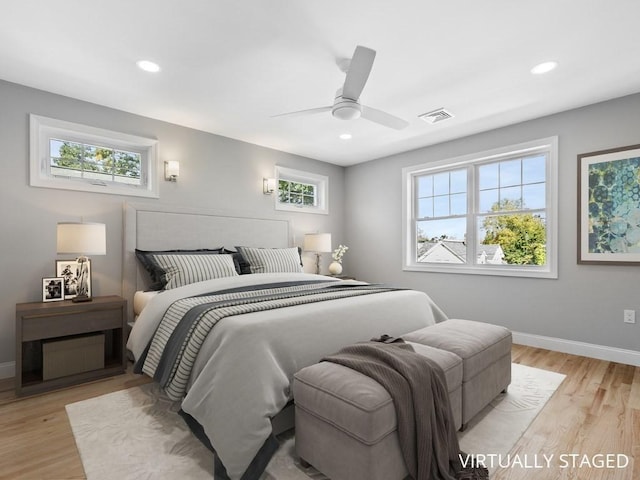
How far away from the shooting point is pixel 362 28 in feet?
7.19

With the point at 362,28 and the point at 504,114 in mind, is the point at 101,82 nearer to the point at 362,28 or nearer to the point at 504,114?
→ the point at 362,28

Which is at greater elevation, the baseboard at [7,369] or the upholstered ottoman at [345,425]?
the upholstered ottoman at [345,425]

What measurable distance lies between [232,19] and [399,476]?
2.70 m

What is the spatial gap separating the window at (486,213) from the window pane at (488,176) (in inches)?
0.5

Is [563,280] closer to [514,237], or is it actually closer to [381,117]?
[514,237]

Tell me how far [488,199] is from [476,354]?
109 inches

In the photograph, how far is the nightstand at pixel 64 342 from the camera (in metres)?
2.50

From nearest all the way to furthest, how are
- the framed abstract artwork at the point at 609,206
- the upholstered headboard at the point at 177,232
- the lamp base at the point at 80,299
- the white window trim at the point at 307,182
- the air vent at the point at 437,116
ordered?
the lamp base at the point at 80,299 < the framed abstract artwork at the point at 609,206 < the upholstered headboard at the point at 177,232 < the air vent at the point at 437,116 < the white window trim at the point at 307,182

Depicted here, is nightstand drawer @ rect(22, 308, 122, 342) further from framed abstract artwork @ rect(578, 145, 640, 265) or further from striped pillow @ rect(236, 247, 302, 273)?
framed abstract artwork @ rect(578, 145, 640, 265)

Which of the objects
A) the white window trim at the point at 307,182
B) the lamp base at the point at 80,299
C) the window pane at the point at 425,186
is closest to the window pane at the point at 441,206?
the window pane at the point at 425,186

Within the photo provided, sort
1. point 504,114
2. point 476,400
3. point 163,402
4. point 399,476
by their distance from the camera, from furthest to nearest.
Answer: point 504,114 < point 163,402 < point 476,400 < point 399,476

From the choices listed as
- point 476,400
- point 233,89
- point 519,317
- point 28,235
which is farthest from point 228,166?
point 519,317

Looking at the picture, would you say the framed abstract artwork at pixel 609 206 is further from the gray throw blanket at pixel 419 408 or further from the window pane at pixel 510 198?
the gray throw blanket at pixel 419 408

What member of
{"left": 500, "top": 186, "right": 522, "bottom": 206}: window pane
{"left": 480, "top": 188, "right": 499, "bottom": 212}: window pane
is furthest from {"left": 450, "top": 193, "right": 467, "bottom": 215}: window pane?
{"left": 500, "top": 186, "right": 522, "bottom": 206}: window pane
